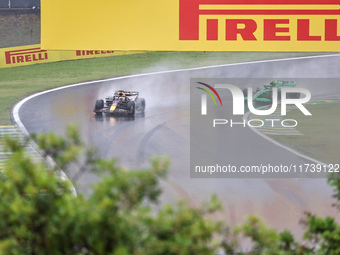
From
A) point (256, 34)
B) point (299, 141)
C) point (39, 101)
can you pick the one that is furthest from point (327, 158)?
point (39, 101)

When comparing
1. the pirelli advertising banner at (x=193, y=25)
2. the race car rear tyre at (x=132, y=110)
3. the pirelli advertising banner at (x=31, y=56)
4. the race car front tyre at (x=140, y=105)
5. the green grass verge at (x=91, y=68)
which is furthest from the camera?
the pirelli advertising banner at (x=31, y=56)

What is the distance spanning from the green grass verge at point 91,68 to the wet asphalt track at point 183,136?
129 cm

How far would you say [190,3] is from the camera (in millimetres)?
13047

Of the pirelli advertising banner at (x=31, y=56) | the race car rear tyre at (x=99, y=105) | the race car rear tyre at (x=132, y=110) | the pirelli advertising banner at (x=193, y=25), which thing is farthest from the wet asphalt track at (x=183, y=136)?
the pirelli advertising banner at (x=31, y=56)

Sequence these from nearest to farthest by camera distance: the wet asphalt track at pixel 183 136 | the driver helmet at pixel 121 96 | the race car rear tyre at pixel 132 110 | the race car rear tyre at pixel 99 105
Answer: the wet asphalt track at pixel 183 136
the driver helmet at pixel 121 96
the race car rear tyre at pixel 132 110
the race car rear tyre at pixel 99 105

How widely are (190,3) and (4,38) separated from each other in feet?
58.2

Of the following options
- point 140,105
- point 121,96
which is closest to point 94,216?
point 121,96

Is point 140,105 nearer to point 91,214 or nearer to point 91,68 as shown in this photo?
point 91,68

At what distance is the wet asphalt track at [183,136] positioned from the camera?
1309cm

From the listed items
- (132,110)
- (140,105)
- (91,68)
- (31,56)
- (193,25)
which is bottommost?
(132,110)

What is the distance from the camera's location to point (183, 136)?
1856 cm

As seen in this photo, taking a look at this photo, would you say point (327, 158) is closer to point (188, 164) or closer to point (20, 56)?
point (188, 164)

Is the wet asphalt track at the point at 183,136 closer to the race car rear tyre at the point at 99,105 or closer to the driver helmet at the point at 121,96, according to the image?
the race car rear tyre at the point at 99,105

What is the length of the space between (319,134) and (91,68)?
1370 centimetres
